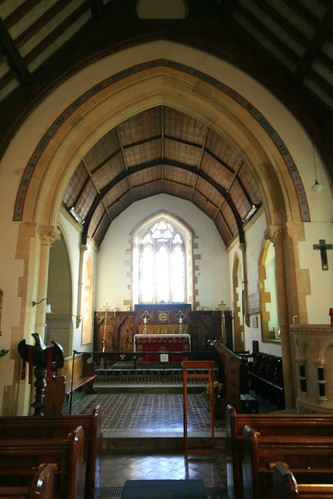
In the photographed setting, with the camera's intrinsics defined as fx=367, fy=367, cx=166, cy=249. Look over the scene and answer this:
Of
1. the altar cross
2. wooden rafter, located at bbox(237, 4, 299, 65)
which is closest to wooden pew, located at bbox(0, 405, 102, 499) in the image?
the altar cross

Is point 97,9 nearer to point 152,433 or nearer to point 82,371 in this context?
point 152,433

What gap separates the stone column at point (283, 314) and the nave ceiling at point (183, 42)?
152cm

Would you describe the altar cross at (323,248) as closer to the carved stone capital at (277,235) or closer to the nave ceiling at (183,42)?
the carved stone capital at (277,235)

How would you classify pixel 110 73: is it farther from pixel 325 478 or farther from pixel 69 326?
pixel 325 478

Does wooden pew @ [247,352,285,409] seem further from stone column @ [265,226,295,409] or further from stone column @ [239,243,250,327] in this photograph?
stone column @ [239,243,250,327]

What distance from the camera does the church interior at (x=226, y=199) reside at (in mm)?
3006

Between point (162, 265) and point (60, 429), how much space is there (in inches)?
403

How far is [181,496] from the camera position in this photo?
2930 mm

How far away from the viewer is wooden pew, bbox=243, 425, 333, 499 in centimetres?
220

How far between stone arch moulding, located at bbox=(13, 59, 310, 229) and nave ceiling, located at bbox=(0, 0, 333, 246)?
0.51m

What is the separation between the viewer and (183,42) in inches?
265

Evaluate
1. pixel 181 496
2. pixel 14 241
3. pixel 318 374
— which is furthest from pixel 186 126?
pixel 181 496

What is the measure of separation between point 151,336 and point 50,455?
8.24m

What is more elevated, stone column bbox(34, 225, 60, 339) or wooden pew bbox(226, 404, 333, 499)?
stone column bbox(34, 225, 60, 339)
